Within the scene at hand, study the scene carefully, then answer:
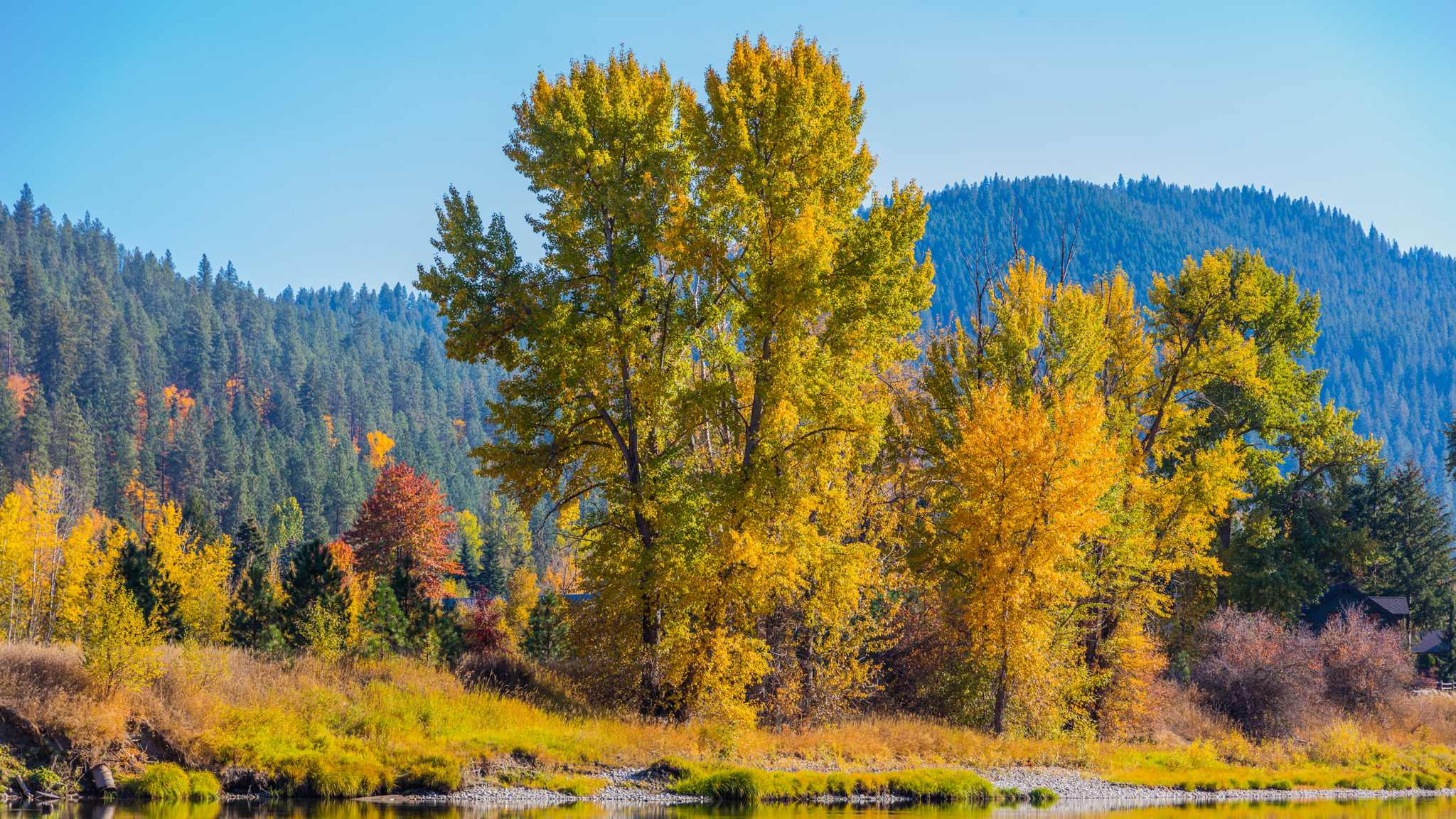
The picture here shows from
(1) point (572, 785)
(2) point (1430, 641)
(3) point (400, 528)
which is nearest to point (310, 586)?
(1) point (572, 785)

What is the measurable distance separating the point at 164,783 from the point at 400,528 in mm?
44443

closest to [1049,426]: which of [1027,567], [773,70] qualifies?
[1027,567]

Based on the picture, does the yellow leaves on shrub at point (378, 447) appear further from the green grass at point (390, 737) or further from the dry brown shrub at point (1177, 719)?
the green grass at point (390, 737)

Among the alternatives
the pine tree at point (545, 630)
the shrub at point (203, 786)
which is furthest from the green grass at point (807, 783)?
the pine tree at point (545, 630)

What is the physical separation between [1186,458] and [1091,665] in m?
10.0

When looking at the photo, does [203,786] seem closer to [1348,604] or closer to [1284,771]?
[1284,771]

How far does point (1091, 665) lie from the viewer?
32875mm

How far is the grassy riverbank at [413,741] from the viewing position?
19.2m

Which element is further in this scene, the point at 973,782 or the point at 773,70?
the point at 773,70

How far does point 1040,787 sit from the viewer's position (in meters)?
23.3

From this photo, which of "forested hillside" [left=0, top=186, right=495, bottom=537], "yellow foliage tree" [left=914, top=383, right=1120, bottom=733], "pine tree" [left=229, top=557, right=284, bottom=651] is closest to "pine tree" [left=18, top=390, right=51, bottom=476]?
"forested hillside" [left=0, top=186, right=495, bottom=537]

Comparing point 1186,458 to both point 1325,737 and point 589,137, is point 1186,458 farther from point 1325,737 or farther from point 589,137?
point 589,137

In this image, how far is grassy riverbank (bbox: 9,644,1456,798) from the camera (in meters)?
19.2

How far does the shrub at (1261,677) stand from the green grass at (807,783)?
52.2 ft
